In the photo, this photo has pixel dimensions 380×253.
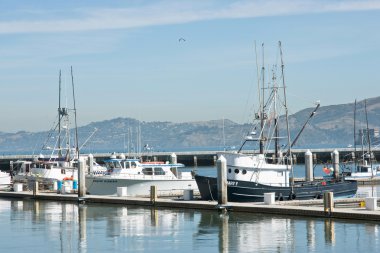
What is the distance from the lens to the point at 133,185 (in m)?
63.1

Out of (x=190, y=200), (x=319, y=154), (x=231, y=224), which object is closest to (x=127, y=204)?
(x=190, y=200)

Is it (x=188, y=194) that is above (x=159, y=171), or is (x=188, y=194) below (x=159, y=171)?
below

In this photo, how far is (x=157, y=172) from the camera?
6412 cm

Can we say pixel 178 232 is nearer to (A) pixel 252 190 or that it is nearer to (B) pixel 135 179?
(A) pixel 252 190

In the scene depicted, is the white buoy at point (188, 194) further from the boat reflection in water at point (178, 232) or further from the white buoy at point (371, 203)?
the white buoy at point (371, 203)

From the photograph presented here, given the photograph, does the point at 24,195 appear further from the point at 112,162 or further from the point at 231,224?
the point at 231,224

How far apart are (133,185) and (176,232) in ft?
73.2

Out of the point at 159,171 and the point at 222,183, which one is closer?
the point at 222,183

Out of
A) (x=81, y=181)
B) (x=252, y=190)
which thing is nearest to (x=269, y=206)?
(x=252, y=190)

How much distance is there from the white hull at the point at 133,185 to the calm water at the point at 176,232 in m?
11.0

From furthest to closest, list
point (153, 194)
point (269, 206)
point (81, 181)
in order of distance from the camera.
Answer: point (81, 181), point (153, 194), point (269, 206)

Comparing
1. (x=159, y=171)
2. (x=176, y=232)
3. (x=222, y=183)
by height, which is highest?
(x=159, y=171)

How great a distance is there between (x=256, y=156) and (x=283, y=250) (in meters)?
20.3

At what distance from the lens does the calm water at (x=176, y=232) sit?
118ft
